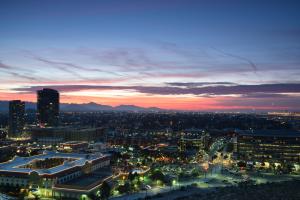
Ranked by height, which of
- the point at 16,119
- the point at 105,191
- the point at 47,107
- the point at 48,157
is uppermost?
the point at 47,107

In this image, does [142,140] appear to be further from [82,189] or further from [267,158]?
[82,189]

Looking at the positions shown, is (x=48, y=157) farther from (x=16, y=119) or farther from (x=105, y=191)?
(x=16, y=119)

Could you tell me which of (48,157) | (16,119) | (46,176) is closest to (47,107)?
(16,119)

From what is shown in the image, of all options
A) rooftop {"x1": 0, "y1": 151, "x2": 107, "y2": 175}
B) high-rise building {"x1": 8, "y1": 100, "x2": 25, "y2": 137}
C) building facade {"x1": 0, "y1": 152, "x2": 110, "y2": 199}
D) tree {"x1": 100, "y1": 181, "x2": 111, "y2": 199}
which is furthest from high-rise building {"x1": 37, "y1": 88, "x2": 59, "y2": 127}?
tree {"x1": 100, "y1": 181, "x2": 111, "y2": 199}

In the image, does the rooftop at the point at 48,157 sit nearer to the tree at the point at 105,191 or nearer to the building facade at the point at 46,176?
the building facade at the point at 46,176

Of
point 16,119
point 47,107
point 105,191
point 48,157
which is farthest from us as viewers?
point 47,107

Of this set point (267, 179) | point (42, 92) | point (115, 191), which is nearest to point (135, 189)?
point (115, 191)
